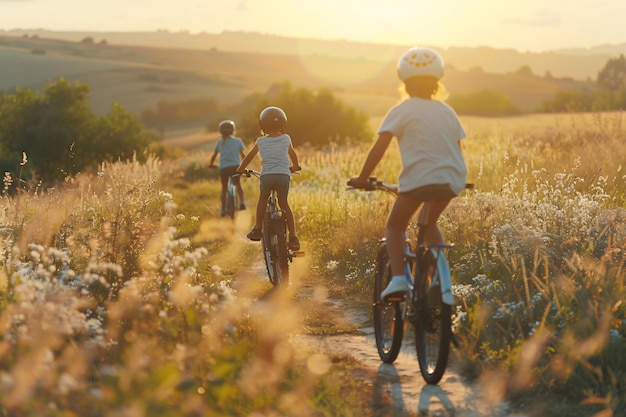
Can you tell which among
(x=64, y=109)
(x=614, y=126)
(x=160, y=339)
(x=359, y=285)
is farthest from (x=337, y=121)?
(x=160, y=339)

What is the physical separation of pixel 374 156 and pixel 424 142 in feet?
1.29

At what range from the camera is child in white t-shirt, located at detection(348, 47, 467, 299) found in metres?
5.51

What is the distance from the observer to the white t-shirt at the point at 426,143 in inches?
217

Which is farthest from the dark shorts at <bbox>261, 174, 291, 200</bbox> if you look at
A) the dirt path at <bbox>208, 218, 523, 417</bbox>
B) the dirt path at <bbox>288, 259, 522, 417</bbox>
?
the dirt path at <bbox>288, 259, 522, 417</bbox>

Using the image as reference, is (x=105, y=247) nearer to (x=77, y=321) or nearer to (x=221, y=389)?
(x=77, y=321)

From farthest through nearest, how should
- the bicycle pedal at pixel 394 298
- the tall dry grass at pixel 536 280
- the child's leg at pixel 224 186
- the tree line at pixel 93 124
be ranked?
the tree line at pixel 93 124 → the child's leg at pixel 224 186 → the bicycle pedal at pixel 394 298 → the tall dry grass at pixel 536 280

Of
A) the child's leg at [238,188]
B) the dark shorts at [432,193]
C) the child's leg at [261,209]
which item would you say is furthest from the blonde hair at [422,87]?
the child's leg at [238,188]

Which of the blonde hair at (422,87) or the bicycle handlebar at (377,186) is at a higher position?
the blonde hair at (422,87)

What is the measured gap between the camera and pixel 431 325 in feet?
18.7

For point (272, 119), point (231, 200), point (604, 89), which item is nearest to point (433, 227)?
point (272, 119)

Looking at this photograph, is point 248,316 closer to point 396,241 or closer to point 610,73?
point 396,241

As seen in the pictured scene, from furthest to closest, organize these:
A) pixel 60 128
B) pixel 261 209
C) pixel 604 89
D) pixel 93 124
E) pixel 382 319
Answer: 1. pixel 604 89
2. pixel 93 124
3. pixel 60 128
4. pixel 261 209
5. pixel 382 319

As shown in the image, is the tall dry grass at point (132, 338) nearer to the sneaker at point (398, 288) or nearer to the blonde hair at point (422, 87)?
the sneaker at point (398, 288)

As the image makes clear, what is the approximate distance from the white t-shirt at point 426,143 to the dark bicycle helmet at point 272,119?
4067mm
